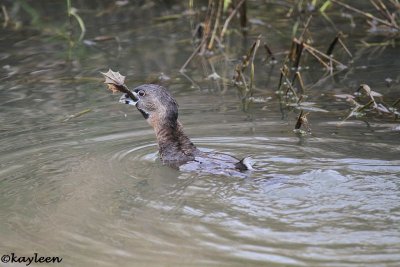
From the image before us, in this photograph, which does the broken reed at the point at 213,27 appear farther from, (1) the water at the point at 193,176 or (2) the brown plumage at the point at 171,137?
(2) the brown plumage at the point at 171,137

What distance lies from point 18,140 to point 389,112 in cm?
376

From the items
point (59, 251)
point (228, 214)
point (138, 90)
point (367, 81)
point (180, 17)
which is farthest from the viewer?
point (180, 17)

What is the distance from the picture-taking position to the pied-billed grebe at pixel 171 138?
22.4ft

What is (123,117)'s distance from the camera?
8.61 meters

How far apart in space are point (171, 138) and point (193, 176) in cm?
58

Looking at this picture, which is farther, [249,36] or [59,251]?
[249,36]

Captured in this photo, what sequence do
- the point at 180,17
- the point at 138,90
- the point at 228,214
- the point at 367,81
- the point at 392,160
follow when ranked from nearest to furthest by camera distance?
1. the point at 228,214
2. the point at 392,160
3. the point at 138,90
4. the point at 367,81
5. the point at 180,17

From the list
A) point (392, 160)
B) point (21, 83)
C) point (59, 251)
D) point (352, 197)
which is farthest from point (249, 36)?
point (59, 251)

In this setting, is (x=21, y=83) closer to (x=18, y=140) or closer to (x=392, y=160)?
(x=18, y=140)

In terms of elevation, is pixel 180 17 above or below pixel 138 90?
below

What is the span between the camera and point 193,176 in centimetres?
686

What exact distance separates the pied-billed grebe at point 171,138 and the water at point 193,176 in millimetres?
120

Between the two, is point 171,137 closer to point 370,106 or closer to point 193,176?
point 193,176

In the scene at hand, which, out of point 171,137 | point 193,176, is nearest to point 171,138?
point 171,137
